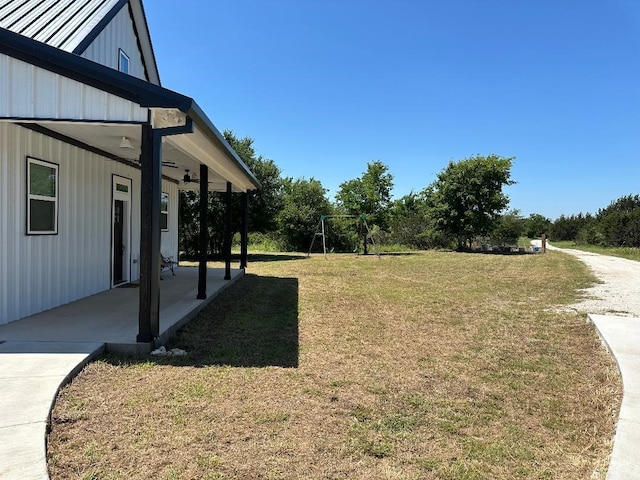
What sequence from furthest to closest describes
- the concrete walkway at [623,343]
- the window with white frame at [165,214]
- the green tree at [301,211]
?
1. the green tree at [301,211]
2. the window with white frame at [165,214]
3. the concrete walkway at [623,343]

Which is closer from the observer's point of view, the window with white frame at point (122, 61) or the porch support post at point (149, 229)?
the porch support post at point (149, 229)

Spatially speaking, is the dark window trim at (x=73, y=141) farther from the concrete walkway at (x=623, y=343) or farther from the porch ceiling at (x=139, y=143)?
the concrete walkway at (x=623, y=343)

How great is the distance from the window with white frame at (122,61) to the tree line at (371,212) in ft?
31.7

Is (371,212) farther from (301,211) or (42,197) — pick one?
(42,197)

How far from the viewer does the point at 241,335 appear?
5.59 metres

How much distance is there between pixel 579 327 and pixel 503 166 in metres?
21.1

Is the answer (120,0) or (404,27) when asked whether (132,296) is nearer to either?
(120,0)

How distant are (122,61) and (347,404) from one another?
28.2 feet

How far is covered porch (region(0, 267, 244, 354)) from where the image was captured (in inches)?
181

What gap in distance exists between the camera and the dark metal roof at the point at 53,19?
17.8 feet

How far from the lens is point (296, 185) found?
86.6 ft

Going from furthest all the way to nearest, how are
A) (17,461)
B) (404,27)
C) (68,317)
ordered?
1. (404,27)
2. (68,317)
3. (17,461)

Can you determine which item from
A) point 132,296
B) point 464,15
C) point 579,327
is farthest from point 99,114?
point 464,15

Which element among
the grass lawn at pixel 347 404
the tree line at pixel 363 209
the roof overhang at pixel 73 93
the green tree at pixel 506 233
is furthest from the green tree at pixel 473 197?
the roof overhang at pixel 73 93
